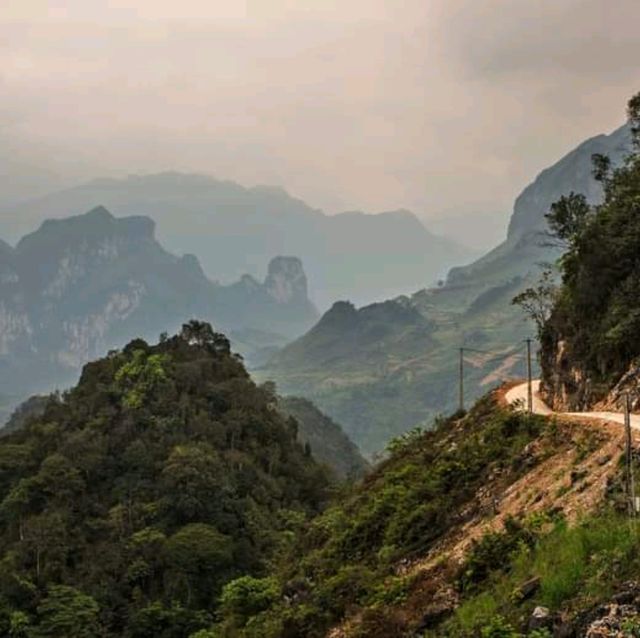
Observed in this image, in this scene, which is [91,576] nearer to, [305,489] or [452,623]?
[305,489]

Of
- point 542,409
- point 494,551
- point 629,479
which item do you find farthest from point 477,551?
point 542,409

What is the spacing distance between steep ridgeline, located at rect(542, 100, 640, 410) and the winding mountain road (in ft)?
1.75

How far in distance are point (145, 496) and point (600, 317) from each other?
26951mm

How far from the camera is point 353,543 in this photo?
68.6ft

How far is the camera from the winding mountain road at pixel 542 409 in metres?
17.4

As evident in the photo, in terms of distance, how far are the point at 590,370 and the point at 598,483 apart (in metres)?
11.7

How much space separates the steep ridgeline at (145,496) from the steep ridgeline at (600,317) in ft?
54.7

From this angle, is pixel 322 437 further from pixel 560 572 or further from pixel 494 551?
pixel 560 572

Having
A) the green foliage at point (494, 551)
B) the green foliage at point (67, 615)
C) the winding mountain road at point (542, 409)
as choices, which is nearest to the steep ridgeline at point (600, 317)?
the winding mountain road at point (542, 409)

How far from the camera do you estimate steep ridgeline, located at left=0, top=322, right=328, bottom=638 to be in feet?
117

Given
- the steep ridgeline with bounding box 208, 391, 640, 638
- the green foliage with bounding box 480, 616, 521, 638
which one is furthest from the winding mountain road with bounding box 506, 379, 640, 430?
the green foliage with bounding box 480, 616, 521, 638

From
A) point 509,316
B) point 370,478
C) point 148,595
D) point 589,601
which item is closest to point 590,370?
point 370,478

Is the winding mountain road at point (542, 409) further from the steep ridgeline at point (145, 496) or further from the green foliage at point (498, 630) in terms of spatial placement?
the steep ridgeline at point (145, 496)

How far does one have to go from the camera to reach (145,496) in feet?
137
